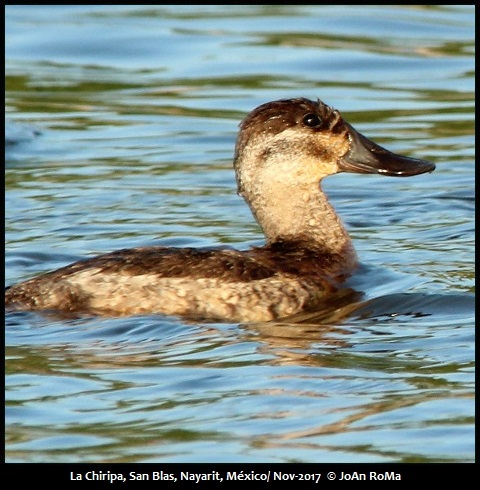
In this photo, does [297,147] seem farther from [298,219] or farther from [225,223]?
[225,223]

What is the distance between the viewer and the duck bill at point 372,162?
958 cm

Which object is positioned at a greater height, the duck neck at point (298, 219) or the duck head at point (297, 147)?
the duck head at point (297, 147)

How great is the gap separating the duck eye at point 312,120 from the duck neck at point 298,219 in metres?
0.37

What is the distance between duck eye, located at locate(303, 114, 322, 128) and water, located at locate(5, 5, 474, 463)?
0.94m

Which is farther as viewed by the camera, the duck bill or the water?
the duck bill

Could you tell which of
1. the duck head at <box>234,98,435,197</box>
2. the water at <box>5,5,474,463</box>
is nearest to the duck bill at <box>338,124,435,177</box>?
the duck head at <box>234,98,435,197</box>

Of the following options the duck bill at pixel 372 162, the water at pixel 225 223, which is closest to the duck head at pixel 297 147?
the duck bill at pixel 372 162

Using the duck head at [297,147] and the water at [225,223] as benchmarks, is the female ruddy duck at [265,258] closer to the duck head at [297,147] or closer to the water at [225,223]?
the duck head at [297,147]

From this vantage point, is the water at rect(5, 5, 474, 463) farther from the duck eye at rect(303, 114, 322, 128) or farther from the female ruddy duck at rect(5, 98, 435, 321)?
the duck eye at rect(303, 114, 322, 128)

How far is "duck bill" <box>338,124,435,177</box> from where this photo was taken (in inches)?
377

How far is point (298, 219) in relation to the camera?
9289mm

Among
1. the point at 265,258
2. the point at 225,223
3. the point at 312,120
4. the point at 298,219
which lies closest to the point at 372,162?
the point at 312,120

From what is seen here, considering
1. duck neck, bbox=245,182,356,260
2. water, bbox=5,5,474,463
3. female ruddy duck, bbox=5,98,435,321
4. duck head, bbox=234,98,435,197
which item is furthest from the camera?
duck neck, bbox=245,182,356,260

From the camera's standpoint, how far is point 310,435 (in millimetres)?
6367
